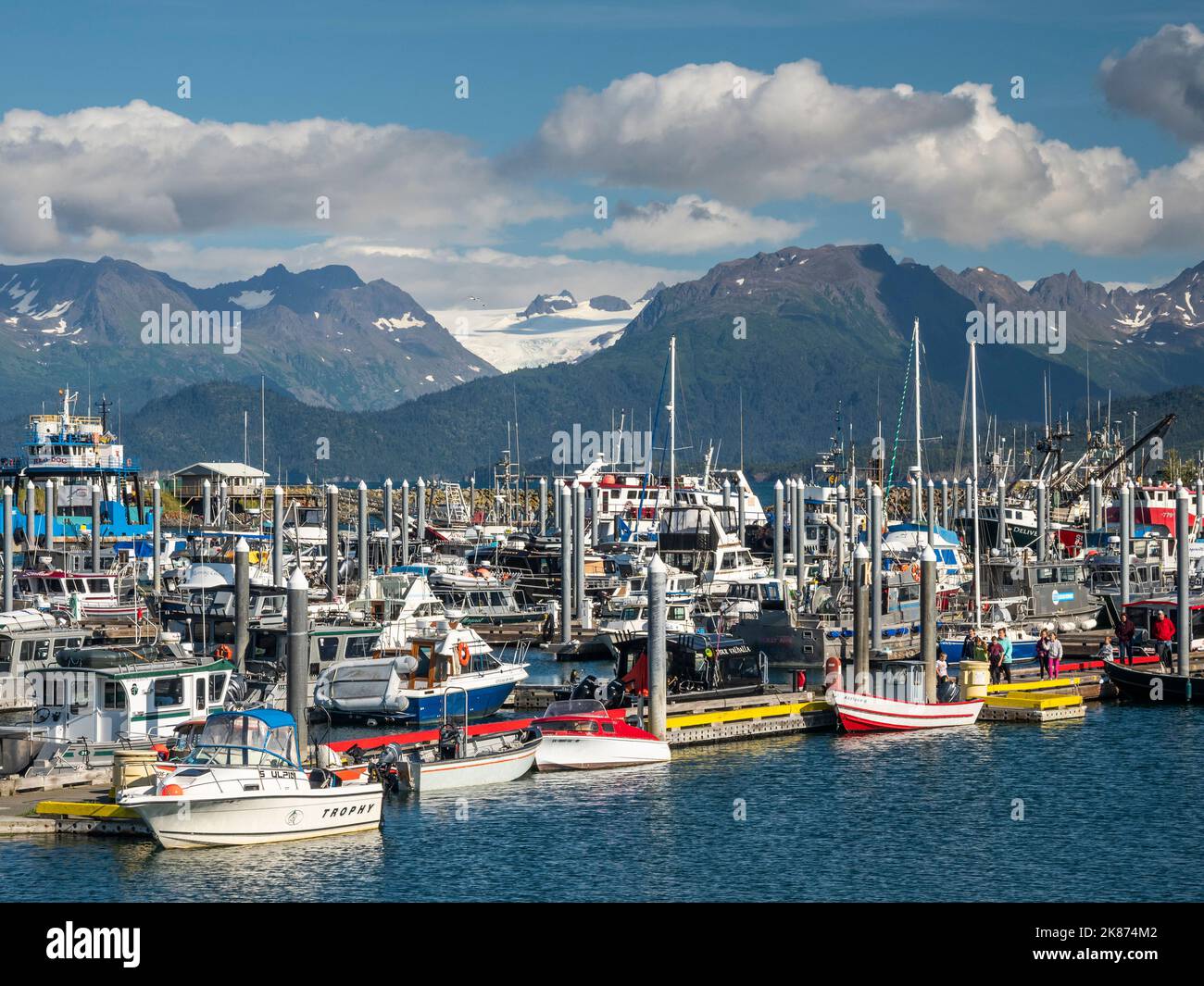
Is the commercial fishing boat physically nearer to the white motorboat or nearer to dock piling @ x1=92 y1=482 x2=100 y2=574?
dock piling @ x1=92 y1=482 x2=100 y2=574

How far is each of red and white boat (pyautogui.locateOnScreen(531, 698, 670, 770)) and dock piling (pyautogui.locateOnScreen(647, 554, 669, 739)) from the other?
0.59m

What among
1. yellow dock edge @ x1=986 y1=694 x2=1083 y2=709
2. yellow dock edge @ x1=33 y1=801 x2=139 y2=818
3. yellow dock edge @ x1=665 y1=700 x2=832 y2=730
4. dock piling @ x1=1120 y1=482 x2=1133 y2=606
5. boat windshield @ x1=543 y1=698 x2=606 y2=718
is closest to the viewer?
yellow dock edge @ x1=33 y1=801 x2=139 y2=818

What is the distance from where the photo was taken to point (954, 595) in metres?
70.6

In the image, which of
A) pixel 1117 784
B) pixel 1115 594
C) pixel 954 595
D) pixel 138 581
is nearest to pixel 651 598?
pixel 1117 784

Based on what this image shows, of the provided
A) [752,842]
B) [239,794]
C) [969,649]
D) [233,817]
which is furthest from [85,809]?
[969,649]

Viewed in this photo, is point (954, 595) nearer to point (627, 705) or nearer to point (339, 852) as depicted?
point (627, 705)

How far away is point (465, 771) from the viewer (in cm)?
3719

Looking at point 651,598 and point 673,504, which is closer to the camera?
point 651,598

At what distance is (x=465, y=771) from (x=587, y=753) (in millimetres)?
3415

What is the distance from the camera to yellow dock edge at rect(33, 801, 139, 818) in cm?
3225

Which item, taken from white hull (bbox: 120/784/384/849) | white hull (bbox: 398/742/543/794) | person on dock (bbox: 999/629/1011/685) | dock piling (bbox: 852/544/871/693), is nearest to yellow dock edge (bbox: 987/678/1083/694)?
person on dock (bbox: 999/629/1011/685)

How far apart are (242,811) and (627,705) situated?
639 inches

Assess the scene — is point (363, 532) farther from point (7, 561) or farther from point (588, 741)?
point (588, 741)

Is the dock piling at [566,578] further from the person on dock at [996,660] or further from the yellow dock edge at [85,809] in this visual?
the yellow dock edge at [85,809]
